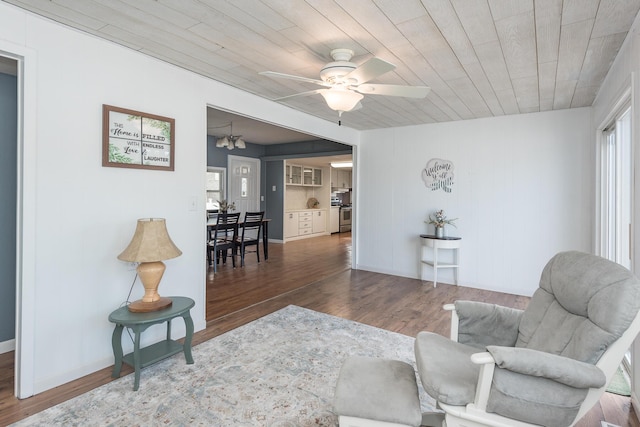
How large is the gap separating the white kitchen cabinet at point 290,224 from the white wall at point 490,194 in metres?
3.44

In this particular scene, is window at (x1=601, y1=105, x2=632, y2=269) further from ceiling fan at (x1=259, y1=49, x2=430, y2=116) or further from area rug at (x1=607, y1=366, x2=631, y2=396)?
ceiling fan at (x1=259, y1=49, x2=430, y2=116)

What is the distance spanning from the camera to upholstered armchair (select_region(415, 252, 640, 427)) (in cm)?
133

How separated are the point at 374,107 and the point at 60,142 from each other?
10.2ft

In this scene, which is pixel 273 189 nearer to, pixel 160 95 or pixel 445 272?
pixel 445 272

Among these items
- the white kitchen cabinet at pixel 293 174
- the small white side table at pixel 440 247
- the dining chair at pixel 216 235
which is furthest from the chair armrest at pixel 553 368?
the white kitchen cabinet at pixel 293 174

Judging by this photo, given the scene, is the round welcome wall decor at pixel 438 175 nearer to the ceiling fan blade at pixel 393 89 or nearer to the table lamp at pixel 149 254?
the ceiling fan blade at pixel 393 89

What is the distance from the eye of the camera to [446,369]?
5.24 feet

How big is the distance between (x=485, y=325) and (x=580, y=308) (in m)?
0.53

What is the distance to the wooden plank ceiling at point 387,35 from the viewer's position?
75.1 inches

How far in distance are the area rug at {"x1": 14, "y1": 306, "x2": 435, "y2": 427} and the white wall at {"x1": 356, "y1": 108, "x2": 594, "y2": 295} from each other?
234 centimetres

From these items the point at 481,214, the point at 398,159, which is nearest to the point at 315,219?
the point at 398,159

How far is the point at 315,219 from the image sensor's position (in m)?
9.91

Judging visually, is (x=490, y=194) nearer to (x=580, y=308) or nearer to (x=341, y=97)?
(x=341, y=97)

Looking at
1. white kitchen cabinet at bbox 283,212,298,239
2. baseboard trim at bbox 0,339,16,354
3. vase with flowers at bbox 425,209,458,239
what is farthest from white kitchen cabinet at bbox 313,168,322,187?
baseboard trim at bbox 0,339,16,354
